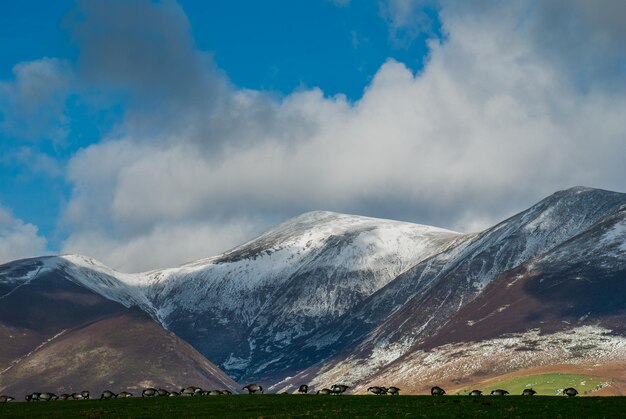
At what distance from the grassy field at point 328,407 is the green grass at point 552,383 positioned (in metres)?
95.4

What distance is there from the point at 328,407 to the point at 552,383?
406ft

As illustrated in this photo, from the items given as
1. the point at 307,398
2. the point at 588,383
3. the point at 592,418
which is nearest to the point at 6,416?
the point at 307,398

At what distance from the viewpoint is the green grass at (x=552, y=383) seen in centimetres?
15652

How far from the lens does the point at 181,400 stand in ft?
224

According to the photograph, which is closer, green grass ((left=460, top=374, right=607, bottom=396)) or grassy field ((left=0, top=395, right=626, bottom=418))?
grassy field ((left=0, top=395, right=626, bottom=418))

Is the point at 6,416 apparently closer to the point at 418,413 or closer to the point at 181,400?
the point at 181,400

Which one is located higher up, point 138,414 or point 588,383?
point 138,414

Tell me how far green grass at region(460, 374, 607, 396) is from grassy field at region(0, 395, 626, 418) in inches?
3757

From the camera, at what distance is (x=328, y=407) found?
57562 millimetres

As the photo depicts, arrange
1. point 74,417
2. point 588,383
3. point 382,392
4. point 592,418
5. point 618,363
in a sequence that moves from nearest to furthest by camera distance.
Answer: point 592,418 → point 74,417 → point 382,392 → point 588,383 → point 618,363

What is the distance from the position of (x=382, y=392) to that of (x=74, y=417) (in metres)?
39.4

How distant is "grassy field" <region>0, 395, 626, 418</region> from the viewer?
51.2 metres

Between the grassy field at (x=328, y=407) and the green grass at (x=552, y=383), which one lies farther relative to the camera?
the green grass at (x=552, y=383)

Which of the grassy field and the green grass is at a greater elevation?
the grassy field
